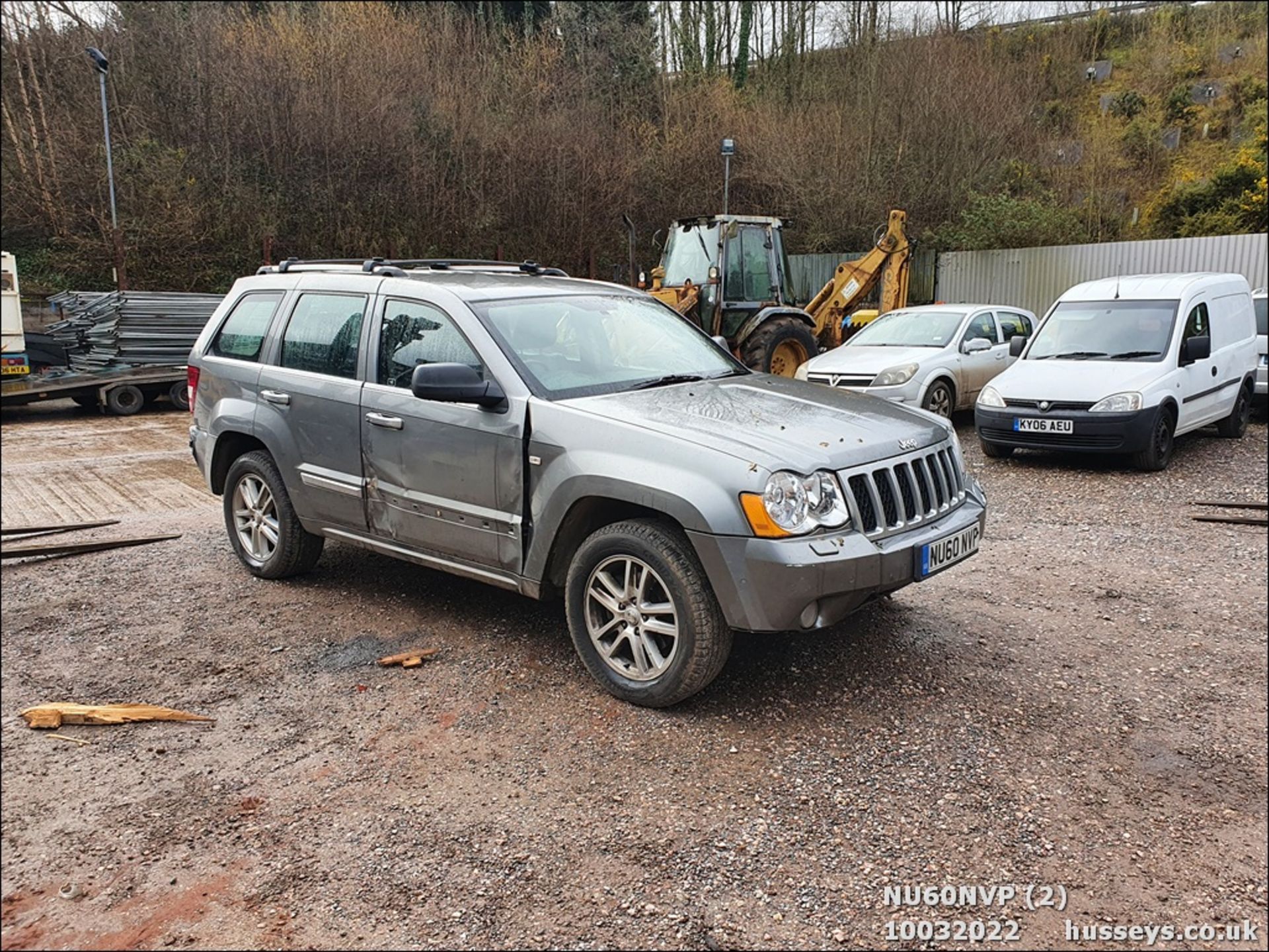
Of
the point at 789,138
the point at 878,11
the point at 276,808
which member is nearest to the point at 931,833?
the point at 276,808

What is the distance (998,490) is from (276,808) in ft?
21.8

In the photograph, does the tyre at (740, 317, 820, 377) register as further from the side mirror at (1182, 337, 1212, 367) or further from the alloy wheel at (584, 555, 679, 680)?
the alloy wheel at (584, 555, 679, 680)

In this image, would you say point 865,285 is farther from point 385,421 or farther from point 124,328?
point 385,421

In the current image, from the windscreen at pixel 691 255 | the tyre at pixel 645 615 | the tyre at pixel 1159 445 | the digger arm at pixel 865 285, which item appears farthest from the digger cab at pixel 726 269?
the tyre at pixel 645 615

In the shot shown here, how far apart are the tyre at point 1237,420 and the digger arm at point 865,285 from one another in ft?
20.3

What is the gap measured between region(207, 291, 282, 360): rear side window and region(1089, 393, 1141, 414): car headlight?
700cm

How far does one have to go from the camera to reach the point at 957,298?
821 inches

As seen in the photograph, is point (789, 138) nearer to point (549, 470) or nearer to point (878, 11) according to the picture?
point (878, 11)

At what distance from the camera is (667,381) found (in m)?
4.58

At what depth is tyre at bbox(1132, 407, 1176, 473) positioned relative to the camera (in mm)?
8445

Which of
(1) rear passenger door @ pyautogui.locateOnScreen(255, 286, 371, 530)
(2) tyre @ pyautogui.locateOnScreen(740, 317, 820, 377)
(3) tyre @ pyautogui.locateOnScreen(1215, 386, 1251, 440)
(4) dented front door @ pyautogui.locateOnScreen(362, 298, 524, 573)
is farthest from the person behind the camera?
(2) tyre @ pyautogui.locateOnScreen(740, 317, 820, 377)

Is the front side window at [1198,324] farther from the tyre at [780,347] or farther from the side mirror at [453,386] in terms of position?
the side mirror at [453,386]

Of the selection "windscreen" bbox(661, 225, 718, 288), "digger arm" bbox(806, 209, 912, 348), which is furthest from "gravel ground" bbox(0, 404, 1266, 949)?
"digger arm" bbox(806, 209, 912, 348)

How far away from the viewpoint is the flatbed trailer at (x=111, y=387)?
12.5 m
